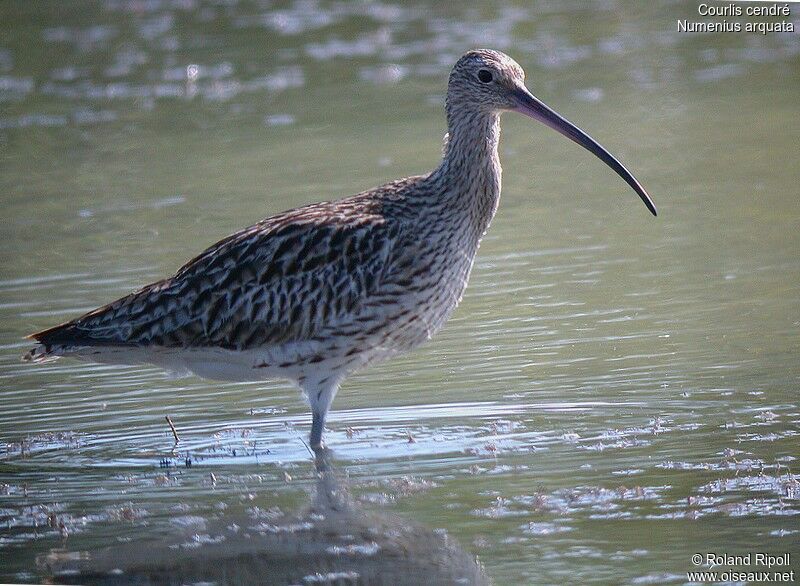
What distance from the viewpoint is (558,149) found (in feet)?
48.2

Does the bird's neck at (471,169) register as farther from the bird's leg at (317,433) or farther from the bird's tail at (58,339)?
the bird's tail at (58,339)

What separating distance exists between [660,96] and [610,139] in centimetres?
214

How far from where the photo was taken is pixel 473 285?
10.7 m

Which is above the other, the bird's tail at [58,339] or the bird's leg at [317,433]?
the bird's tail at [58,339]

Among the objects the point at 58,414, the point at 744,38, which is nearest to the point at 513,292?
the point at 58,414

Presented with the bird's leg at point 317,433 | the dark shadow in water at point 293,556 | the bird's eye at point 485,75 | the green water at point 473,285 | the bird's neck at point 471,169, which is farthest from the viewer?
the bird's eye at point 485,75

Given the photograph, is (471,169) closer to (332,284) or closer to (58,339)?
(332,284)

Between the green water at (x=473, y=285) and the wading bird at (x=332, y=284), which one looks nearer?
the green water at (x=473, y=285)

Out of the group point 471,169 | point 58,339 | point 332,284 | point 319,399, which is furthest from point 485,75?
point 58,339

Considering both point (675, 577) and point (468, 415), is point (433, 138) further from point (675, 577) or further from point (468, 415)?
point (675, 577)

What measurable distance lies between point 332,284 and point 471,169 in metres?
0.95

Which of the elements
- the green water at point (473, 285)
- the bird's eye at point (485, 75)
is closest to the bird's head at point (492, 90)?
the bird's eye at point (485, 75)

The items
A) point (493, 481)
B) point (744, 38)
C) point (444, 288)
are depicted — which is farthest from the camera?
point (744, 38)

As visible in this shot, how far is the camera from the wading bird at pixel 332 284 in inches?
310
